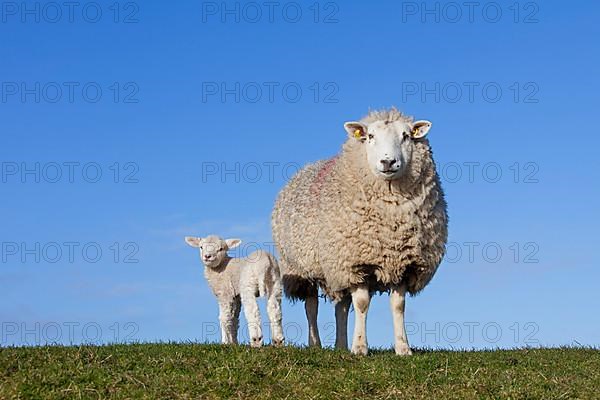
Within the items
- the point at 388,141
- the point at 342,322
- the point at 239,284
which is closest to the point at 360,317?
the point at 342,322

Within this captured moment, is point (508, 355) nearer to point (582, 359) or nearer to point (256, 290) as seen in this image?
point (582, 359)

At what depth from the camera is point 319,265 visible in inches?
628

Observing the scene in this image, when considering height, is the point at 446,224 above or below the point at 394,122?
below

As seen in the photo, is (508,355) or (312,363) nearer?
(312,363)

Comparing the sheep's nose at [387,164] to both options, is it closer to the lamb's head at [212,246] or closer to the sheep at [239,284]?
the sheep at [239,284]

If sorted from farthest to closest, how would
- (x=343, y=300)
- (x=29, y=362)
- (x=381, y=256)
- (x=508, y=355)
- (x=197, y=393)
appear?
(x=343, y=300) → (x=508, y=355) → (x=381, y=256) → (x=29, y=362) → (x=197, y=393)

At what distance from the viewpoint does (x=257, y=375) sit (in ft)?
38.5

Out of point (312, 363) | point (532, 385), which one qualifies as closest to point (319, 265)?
point (312, 363)

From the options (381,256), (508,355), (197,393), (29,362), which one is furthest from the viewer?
(508,355)

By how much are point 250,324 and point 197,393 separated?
368 centimetres

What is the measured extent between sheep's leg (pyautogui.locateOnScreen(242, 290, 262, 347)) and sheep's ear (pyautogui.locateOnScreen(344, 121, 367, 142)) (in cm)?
313

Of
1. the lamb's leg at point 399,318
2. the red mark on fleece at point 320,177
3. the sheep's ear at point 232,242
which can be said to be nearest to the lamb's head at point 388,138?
the red mark on fleece at point 320,177

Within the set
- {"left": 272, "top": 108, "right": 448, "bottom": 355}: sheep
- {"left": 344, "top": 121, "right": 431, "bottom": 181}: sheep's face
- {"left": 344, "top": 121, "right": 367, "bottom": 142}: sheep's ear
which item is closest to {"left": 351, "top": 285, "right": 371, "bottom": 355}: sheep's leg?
{"left": 272, "top": 108, "right": 448, "bottom": 355}: sheep

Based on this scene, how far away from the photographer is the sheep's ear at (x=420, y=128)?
1495 centimetres
